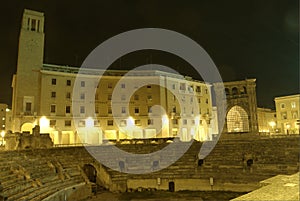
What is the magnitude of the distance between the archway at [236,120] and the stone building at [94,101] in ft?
40.3

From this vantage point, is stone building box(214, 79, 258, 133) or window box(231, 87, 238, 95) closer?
stone building box(214, 79, 258, 133)

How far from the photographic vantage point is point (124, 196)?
20.6 m

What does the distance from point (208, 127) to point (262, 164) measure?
103 feet

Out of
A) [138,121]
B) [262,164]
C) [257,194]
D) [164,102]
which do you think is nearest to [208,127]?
[164,102]

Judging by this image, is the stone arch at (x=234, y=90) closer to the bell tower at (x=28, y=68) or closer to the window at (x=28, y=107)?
the bell tower at (x=28, y=68)

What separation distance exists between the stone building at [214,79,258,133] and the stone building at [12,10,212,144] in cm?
1241

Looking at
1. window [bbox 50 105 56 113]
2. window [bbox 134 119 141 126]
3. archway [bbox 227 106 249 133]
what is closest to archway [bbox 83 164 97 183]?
window [bbox 50 105 56 113]

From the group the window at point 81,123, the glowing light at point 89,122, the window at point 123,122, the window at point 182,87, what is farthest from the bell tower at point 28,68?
the window at point 182,87

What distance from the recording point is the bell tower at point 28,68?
36.8m

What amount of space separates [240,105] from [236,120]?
8.29 ft

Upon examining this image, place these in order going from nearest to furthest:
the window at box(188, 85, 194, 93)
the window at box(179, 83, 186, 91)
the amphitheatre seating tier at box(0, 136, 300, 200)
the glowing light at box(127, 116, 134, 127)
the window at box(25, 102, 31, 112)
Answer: the amphitheatre seating tier at box(0, 136, 300, 200)
the window at box(25, 102, 31, 112)
the glowing light at box(127, 116, 134, 127)
the window at box(179, 83, 186, 91)
the window at box(188, 85, 194, 93)

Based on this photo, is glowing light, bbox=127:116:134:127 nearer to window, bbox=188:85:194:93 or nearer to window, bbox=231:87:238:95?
window, bbox=188:85:194:93

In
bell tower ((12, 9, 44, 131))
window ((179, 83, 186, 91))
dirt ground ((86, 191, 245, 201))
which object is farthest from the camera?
window ((179, 83, 186, 91))

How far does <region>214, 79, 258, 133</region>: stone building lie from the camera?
34562 millimetres
